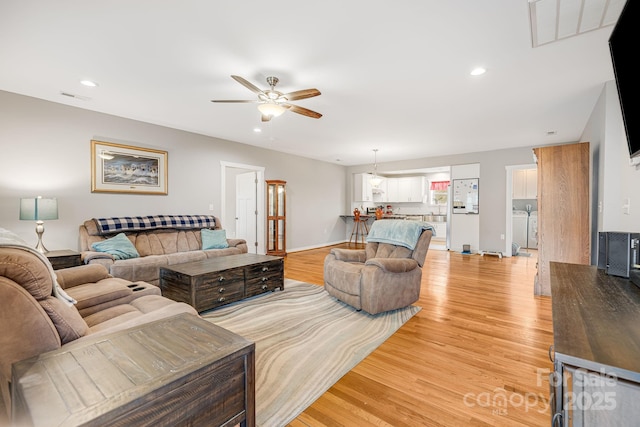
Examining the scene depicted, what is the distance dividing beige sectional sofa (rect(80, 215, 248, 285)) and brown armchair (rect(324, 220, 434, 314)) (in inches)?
84.0

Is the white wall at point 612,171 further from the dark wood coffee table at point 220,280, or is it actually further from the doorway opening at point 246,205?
the doorway opening at point 246,205

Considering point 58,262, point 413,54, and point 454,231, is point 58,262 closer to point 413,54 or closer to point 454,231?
point 413,54

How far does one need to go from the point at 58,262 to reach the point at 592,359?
173 inches

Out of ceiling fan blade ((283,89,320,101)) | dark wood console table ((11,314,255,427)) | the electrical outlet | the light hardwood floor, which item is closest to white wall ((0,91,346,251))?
ceiling fan blade ((283,89,320,101))

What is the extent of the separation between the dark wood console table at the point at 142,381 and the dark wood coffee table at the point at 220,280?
1.79 meters

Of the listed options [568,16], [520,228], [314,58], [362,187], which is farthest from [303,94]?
[520,228]

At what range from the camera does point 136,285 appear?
2.53 meters

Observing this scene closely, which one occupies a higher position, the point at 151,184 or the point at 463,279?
the point at 151,184

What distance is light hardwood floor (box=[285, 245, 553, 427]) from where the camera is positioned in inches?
63.0

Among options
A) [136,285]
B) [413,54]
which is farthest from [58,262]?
[413,54]

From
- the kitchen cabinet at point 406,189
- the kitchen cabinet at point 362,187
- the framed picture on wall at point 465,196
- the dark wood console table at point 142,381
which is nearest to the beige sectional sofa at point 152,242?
the dark wood console table at point 142,381

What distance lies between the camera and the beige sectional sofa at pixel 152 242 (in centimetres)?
350

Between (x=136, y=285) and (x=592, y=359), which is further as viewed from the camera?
(x=136, y=285)

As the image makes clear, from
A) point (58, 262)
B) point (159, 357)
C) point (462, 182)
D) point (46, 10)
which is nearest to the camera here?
point (159, 357)
